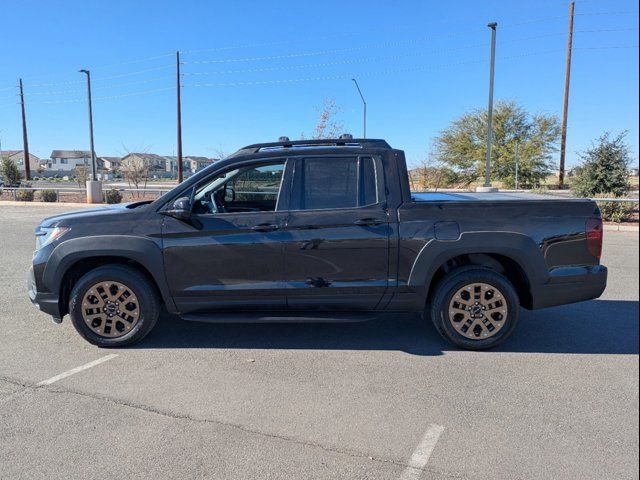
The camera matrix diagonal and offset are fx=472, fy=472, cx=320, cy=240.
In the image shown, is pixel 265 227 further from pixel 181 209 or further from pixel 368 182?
pixel 368 182

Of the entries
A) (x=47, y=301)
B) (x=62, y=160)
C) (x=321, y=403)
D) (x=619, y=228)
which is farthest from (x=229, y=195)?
(x=62, y=160)

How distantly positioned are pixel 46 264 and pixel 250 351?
6.69 ft

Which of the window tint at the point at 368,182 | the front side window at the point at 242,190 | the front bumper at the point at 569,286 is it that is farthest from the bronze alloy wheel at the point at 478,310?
the front side window at the point at 242,190

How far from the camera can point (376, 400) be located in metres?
3.48

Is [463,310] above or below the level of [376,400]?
above

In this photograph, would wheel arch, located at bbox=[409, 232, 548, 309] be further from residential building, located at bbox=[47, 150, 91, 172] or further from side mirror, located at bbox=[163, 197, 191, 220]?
residential building, located at bbox=[47, 150, 91, 172]

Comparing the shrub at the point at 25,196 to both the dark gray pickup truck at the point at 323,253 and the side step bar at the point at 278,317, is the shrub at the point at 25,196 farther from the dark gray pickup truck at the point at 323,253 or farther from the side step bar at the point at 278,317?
the side step bar at the point at 278,317

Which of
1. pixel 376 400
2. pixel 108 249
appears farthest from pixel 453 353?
pixel 108 249

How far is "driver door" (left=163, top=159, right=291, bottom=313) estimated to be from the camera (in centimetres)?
425

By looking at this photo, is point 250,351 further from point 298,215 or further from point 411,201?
point 411,201

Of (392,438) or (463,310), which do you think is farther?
(463,310)

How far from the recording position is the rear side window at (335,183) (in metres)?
4.32

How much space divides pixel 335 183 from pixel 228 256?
46.6 inches

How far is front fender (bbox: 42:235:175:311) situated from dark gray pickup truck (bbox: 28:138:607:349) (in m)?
0.01
